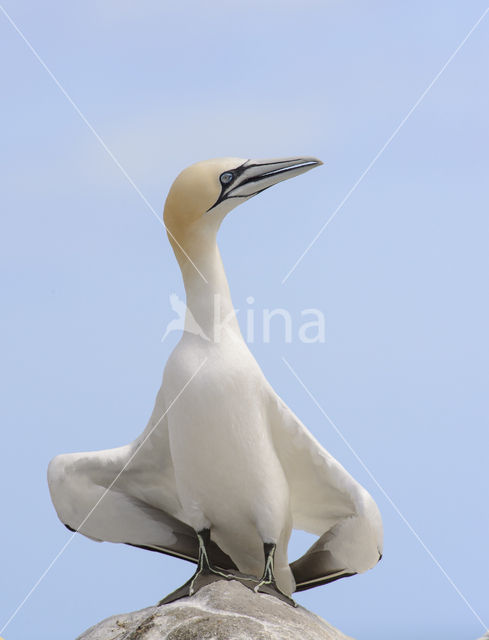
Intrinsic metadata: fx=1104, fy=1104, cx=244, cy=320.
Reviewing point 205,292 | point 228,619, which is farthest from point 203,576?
point 205,292

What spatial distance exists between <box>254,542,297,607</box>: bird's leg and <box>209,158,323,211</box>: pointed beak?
2845mm

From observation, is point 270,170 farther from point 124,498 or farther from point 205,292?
point 124,498

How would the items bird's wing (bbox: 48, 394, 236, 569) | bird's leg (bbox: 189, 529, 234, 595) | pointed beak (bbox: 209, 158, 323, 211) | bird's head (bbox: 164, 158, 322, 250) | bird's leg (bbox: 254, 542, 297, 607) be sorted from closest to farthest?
bird's leg (bbox: 254, 542, 297, 607), bird's leg (bbox: 189, 529, 234, 595), bird's head (bbox: 164, 158, 322, 250), pointed beak (bbox: 209, 158, 323, 211), bird's wing (bbox: 48, 394, 236, 569)

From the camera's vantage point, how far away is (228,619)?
8.01 m

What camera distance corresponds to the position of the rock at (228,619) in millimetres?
7922

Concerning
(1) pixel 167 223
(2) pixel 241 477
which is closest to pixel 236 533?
(2) pixel 241 477

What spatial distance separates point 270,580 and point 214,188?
3158mm

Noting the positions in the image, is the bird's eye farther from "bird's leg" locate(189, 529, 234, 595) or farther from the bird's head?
"bird's leg" locate(189, 529, 234, 595)

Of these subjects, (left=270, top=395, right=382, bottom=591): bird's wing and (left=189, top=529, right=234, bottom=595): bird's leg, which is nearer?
(left=189, top=529, right=234, bottom=595): bird's leg

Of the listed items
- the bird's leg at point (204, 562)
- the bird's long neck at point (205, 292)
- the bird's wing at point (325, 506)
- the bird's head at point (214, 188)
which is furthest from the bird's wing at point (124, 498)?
the bird's head at point (214, 188)

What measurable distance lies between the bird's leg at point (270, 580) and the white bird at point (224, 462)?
0.4 inches

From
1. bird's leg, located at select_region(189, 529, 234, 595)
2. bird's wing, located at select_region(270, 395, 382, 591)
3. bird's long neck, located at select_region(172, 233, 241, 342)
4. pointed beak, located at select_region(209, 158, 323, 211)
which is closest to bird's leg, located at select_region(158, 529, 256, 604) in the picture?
bird's leg, located at select_region(189, 529, 234, 595)

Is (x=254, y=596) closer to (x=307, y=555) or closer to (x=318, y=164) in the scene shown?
(x=307, y=555)

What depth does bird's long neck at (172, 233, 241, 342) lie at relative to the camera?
29.4 feet
